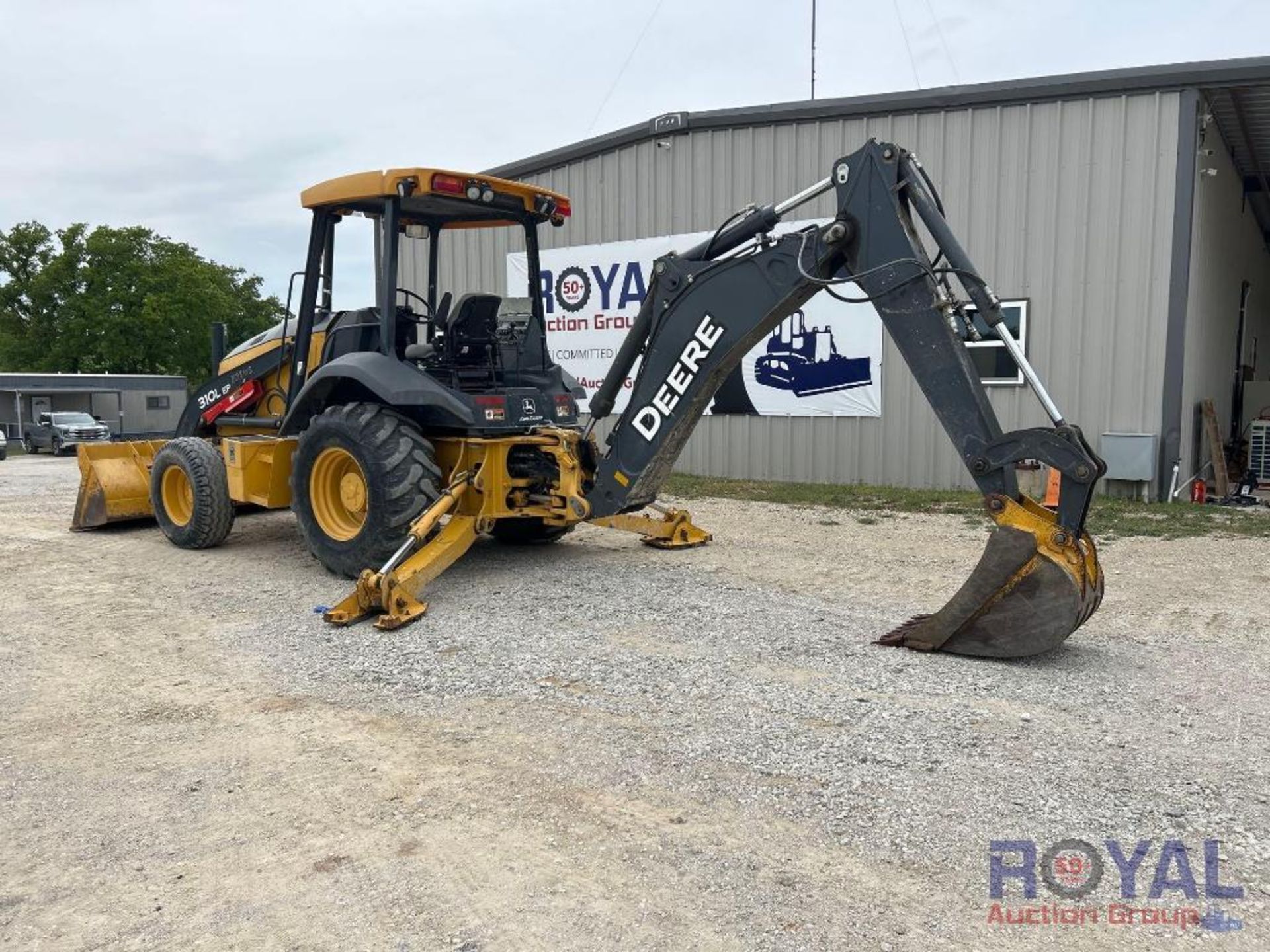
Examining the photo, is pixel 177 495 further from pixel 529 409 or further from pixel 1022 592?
pixel 1022 592

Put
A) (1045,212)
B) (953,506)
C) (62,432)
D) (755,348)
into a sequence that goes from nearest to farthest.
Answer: (953,506), (1045,212), (755,348), (62,432)

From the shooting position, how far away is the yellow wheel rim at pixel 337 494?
6832 mm

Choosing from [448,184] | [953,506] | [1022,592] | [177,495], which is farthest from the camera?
[953,506]

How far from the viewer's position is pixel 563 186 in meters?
15.1

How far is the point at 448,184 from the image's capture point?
668cm

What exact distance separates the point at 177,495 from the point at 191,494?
1.40 feet

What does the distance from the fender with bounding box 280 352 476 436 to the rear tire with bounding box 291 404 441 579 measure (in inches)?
6.2

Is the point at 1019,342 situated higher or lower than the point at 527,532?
higher

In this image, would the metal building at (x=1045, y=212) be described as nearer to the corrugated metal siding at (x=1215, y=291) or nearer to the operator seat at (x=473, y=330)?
the corrugated metal siding at (x=1215, y=291)

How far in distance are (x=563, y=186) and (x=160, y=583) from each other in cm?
987

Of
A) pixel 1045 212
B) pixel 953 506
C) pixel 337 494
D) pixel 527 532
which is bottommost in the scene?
pixel 953 506

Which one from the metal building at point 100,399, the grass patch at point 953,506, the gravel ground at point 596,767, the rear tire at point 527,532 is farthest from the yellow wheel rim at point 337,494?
the metal building at point 100,399

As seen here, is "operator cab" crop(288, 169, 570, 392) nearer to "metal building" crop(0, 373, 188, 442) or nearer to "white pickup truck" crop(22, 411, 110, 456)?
"white pickup truck" crop(22, 411, 110, 456)

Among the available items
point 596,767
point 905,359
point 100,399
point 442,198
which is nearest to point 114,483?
point 442,198
